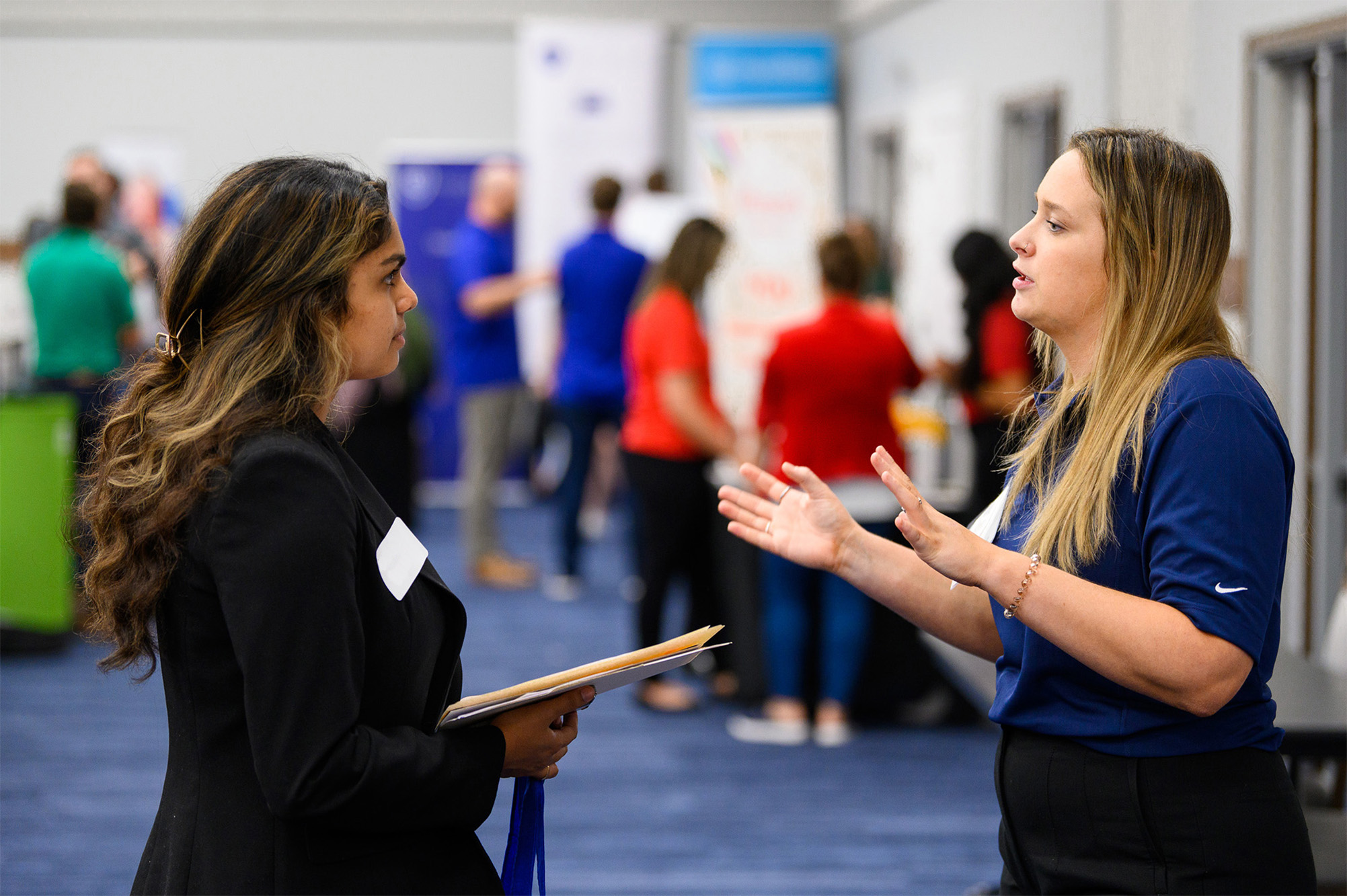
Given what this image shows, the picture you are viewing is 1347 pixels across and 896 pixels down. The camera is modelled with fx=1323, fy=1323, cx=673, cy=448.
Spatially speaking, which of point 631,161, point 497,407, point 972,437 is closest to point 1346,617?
point 972,437

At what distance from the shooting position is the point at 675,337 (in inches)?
163

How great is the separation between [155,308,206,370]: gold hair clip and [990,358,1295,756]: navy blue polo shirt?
2.71 feet

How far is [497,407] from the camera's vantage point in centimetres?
618

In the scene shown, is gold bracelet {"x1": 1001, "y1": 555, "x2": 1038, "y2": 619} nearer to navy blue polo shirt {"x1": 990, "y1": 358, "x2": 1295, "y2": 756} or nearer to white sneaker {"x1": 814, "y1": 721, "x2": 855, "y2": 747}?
navy blue polo shirt {"x1": 990, "y1": 358, "x2": 1295, "y2": 756}

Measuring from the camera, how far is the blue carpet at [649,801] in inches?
124

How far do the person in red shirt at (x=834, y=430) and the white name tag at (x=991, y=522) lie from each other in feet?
7.99

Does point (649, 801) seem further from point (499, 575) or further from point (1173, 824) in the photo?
point (499, 575)

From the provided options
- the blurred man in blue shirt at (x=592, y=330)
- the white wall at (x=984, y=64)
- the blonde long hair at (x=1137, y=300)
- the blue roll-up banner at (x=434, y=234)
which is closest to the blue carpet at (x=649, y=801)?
the blurred man in blue shirt at (x=592, y=330)

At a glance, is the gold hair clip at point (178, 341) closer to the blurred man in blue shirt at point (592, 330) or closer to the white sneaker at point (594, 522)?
the blurred man in blue shirt at point (592, 330)

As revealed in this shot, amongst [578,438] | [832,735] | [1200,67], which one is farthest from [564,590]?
[1200,67]

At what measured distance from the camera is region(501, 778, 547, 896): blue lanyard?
4.81 ft

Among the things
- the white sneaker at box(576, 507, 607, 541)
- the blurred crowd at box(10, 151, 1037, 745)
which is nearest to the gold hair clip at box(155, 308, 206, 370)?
the blurred crowd at box(10, 151, 1037, 745)

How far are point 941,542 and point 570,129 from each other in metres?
7.70

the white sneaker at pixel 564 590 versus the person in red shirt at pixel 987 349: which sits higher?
the person in red shirt at pixel 987 349
